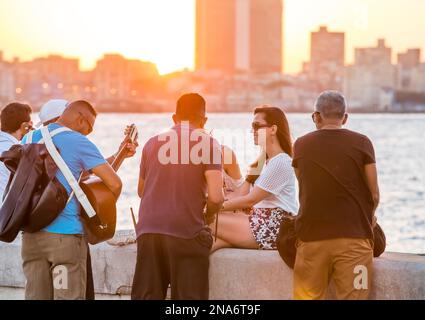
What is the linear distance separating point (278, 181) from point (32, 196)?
1.78 m

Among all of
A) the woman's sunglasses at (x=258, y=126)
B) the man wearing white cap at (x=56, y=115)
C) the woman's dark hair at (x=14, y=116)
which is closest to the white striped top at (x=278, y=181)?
the woman's sunglasses at (x=258, y=126)

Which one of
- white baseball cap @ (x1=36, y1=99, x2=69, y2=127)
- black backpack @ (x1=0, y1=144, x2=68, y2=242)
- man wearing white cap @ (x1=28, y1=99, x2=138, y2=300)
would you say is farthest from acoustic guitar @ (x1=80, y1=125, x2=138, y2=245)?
white baseball cap @ (x1=36, y1=99, x2=69, y2=127)

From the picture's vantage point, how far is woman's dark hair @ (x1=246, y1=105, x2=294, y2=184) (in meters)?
6.50

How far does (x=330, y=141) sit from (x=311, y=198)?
14.4 inches

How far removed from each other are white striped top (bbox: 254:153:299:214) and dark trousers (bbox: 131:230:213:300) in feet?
2.95

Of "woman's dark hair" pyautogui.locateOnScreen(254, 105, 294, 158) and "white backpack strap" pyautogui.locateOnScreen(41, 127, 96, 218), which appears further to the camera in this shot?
"woman's dark hair" pyautogui.locateOnScreen(254, 105, 294, 158)

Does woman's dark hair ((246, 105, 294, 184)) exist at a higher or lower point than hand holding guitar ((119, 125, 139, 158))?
higher

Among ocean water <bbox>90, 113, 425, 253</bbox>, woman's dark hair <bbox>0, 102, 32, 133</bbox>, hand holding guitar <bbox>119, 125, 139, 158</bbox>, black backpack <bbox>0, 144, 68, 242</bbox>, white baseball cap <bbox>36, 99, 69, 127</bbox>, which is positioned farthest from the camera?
ocean water <bbox>90, 113, 425, 253</bbox>

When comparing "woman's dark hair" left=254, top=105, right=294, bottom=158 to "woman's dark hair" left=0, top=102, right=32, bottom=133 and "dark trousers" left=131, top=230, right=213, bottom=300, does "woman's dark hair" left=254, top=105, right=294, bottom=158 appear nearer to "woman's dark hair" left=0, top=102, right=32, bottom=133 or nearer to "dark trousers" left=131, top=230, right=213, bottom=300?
"dark trousers" left=131, top=230, right=213, bottom=300

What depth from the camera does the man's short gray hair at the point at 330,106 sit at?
18.6ft

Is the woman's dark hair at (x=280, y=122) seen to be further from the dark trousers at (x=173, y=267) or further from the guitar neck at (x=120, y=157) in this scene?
the dark trousers at (x=173, y=267)

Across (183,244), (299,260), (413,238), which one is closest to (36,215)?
(183,244)
